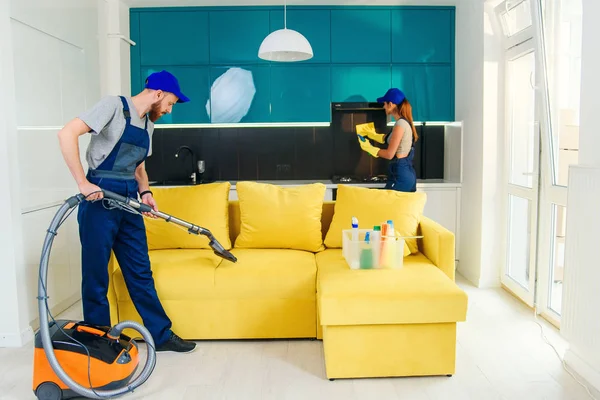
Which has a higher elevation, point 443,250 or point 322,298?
point 443,250

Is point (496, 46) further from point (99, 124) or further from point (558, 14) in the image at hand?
point (99, 124)

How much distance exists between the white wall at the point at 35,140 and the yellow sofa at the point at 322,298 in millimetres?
581

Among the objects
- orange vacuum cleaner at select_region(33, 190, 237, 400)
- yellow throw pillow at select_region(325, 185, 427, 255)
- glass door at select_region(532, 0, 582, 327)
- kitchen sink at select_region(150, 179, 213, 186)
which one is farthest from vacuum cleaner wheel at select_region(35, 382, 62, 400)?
kitchen sink at select_region(150, 179, 213, 186)

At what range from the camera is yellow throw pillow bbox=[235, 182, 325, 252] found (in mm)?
3898

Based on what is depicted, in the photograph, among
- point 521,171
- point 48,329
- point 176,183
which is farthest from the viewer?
point 176,183

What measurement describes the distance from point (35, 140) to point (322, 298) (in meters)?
2.12

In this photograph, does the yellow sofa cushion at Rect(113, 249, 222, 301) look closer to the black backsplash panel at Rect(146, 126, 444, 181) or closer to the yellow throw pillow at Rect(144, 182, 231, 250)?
the yellow throw pillow at Rect(144, 182, 231, 250)

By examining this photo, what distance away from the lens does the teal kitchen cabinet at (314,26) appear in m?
5.58

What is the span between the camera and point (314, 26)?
18.4ft

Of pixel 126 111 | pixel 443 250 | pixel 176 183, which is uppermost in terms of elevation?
pixel 126 111

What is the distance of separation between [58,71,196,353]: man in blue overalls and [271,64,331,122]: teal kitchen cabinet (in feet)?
8.09

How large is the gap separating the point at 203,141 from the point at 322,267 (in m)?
2.88

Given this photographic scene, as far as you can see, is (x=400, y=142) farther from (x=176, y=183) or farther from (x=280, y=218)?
(x=176, y=183)

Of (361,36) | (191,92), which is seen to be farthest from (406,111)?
(191,92)
